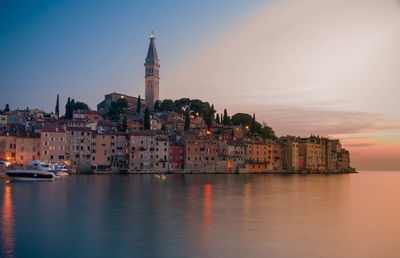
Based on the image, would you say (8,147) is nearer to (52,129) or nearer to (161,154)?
(52,129)

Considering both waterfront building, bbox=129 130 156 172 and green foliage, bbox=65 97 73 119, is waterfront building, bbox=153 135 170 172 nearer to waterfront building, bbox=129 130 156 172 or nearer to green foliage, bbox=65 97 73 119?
waterfront building, bbox=129 130 156 172

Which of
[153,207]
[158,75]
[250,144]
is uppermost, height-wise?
[158,75]

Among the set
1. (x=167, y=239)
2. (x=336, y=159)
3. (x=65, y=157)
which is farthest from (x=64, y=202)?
(x=336, y=159)

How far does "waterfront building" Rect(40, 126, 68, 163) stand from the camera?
6406 centimetres

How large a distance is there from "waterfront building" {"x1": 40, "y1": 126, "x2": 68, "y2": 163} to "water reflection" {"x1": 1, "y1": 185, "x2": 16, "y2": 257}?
40.6 m

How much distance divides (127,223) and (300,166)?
83.5m

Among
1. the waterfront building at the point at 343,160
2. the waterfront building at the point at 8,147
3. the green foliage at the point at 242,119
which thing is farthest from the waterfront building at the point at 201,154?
the waterfront building at the point at 343,160

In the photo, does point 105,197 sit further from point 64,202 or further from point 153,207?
point 153,207

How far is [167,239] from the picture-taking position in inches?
616

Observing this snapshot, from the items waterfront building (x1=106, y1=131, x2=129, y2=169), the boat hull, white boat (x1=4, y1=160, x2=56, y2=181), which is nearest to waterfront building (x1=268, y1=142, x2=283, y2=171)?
waterfront building (x1=106, y1=131, x2=129, y2=169)

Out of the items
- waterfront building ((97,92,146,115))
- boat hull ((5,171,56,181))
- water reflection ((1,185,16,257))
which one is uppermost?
waterfront building ((97,92,146,115))

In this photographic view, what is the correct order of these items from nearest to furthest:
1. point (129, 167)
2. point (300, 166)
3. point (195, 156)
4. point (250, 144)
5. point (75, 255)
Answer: point (75, 255) < point (129, 167) < point (195, 156) < point (250, 144) < point (300, 166)

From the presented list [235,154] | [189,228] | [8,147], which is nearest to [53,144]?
[8,147]

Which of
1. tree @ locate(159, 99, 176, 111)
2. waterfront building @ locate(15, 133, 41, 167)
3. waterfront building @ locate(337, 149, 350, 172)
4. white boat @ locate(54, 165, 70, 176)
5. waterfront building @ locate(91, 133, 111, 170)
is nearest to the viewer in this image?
white boat @ locate(54, 165, 70, 176)
